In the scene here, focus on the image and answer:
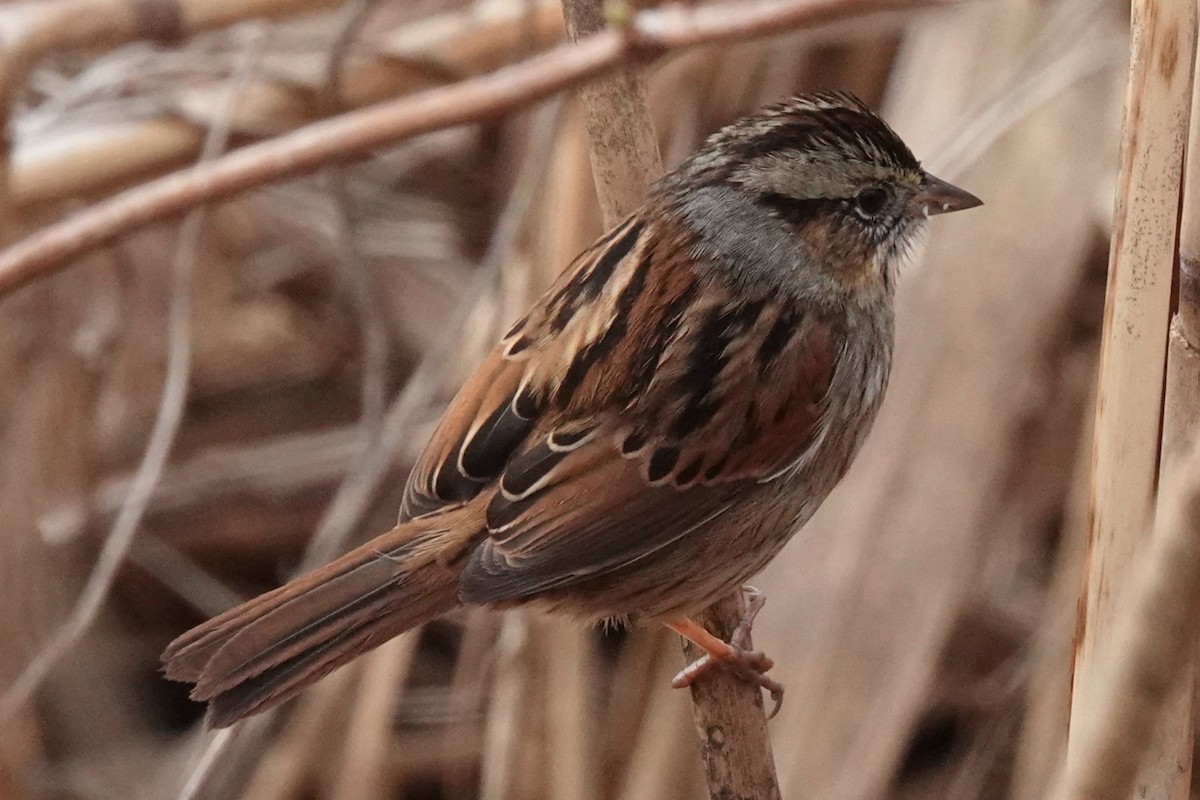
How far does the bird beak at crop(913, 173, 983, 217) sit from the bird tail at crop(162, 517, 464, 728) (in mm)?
754

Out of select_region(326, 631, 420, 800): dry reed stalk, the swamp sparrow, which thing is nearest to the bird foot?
the swamp sparrow

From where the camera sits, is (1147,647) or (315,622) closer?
(1147,647)

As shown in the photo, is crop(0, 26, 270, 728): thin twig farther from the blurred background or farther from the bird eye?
the bird eye

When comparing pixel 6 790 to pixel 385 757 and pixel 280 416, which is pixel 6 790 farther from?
pixel 280 416

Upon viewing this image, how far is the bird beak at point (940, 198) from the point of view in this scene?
6.47 ft

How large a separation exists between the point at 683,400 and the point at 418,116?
0.83 m

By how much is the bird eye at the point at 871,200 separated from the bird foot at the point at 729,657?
1.82ft

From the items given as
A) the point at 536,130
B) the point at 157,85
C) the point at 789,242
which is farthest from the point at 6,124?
the point at 789,242

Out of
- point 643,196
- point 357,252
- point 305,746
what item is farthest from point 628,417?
point 305,746

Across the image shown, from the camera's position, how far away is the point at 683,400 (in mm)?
1855

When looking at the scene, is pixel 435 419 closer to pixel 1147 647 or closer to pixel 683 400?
pixel 683 400

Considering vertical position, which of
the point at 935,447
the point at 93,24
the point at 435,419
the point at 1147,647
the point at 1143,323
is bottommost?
the point at 1147,647

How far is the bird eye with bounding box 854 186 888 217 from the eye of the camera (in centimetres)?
196

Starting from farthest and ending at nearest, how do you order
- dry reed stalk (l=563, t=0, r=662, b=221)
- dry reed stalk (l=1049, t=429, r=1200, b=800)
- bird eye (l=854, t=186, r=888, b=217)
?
bird eye (l=854, t=186, r=888, b=217) → dry reed stalk (l=563, t=0, r=662, b=221) → dry reed stalk (l=1049, t=429, r=1200, b=800)
